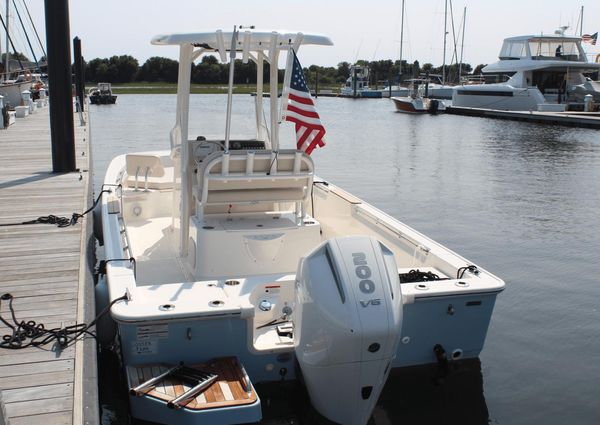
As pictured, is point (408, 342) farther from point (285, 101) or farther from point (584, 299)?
point (584, 299)

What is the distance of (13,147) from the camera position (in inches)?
482

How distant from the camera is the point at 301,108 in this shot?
17.9 feet

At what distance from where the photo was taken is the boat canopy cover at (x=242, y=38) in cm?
515

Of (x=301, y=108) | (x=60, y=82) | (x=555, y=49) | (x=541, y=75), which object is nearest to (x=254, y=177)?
(x=301, y=108)

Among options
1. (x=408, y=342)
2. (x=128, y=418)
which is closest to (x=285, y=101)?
(x=408, y=342)

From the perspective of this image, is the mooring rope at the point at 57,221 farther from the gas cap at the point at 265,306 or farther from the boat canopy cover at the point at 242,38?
the gas cap at the point at 265,306

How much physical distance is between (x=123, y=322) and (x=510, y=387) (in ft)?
11.3

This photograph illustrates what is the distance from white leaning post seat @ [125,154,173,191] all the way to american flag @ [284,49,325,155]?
2.59 metres

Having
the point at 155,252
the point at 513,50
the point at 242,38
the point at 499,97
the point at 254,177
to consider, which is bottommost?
the point at 155,252

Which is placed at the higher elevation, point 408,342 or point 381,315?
point 381,315

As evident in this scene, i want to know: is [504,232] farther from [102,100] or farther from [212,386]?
[102,100]

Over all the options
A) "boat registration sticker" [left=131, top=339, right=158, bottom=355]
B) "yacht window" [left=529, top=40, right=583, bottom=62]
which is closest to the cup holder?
"boat registration sticker" [left=131, top=339, right=158, bottom=355]

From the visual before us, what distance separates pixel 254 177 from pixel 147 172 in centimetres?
259

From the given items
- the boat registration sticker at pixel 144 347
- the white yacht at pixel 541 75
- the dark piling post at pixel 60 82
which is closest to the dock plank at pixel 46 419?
the boat registration sticker at pixel 144 347
